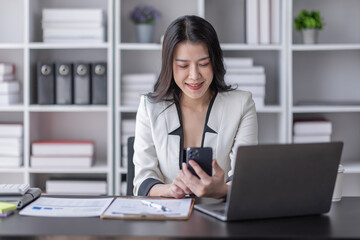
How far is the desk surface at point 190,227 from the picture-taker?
4.33 ft

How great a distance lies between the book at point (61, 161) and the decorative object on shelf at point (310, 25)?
60.8 inches

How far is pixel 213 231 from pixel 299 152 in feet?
1.02

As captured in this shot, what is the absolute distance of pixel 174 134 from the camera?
221 cm

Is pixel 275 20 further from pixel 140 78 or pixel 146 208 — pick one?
pixel 146 208

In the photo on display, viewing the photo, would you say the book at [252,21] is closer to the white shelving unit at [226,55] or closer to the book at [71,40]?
the white shelving unit at [226,55]

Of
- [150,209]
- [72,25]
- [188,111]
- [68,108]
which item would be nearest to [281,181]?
[150,209]

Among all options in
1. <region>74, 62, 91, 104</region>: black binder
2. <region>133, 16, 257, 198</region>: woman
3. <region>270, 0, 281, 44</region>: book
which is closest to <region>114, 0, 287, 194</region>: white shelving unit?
<region>270, 0, 281, 44</region>: book

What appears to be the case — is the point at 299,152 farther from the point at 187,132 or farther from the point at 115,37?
the point at 115,37

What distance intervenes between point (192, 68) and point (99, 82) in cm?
140

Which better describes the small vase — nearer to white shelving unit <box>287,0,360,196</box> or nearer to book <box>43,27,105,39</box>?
book <box>43,27,105,39</box>

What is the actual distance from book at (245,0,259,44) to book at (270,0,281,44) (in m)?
0.09

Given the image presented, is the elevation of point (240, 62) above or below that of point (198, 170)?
above

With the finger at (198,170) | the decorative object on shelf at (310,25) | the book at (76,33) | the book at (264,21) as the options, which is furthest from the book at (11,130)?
the finger at (198,170)

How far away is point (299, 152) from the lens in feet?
4.75
